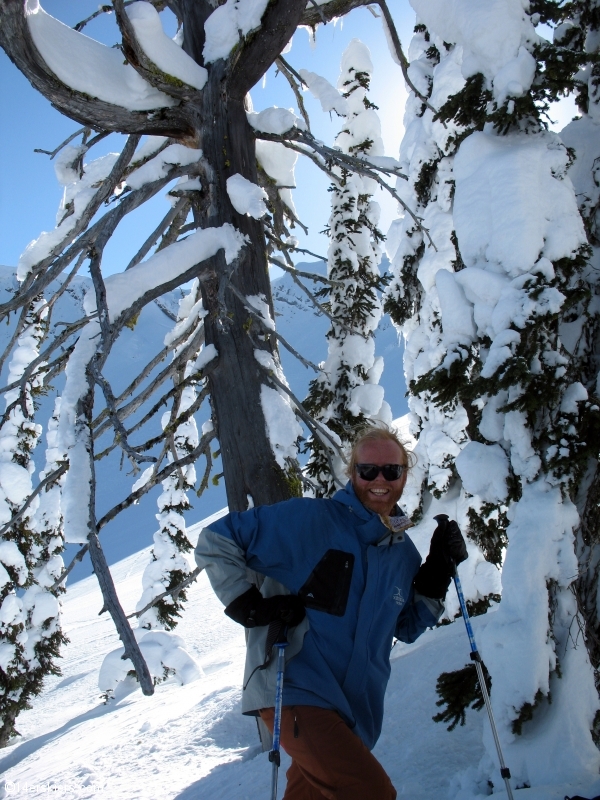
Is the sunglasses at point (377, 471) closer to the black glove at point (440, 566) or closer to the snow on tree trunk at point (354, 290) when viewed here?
the black glove at point (440, 566)

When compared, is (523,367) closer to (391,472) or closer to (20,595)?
(391,472)

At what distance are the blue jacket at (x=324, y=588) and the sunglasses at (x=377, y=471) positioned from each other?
184 millimetres

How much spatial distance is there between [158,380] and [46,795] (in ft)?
16.4

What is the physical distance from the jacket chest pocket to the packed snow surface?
322cm

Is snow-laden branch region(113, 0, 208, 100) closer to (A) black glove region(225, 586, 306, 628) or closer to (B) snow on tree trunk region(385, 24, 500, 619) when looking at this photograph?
(A) black glove region(225, 586, 306, 628)

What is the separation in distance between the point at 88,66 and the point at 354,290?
7.13 m

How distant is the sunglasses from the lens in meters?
2.94

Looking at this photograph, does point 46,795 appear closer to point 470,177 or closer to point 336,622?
point 336,622

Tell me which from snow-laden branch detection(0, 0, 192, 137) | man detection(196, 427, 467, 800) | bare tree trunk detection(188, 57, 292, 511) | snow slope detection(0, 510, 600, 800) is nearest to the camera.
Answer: man detection(196, 427, 467, 800)

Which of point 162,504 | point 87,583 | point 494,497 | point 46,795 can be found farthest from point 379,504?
point 87,583

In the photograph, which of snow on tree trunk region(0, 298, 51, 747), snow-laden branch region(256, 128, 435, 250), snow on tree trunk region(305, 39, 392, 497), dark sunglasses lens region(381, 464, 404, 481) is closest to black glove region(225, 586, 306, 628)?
dark sunglasses lens region(381, 464, 404, 481)

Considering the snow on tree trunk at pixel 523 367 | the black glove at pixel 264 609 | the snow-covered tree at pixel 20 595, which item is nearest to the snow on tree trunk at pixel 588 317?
the snow on tree trunk at pixel 523 367

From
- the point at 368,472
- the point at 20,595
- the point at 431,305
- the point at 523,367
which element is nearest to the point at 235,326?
the point at 368,472

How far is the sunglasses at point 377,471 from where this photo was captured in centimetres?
294
